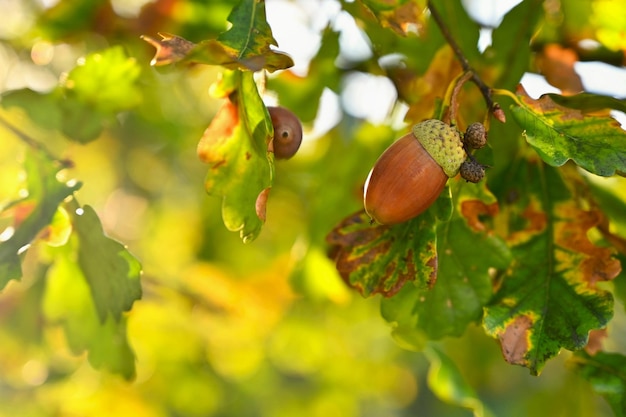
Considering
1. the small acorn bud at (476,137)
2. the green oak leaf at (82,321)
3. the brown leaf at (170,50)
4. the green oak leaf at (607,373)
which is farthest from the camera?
the green oak leaf at (82,321)

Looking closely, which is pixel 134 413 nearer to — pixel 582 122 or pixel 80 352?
pixel 80 352

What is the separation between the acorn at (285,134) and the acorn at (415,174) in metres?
0.13

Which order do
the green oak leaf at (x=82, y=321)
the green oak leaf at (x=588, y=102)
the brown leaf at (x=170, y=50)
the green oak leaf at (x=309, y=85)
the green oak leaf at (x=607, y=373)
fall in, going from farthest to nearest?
the green oak leaf at (x=309, y=85) < the green oak leaf at (x=82, y=321) < the green oak leaf at (x=607, y=373) < the green oak leaf at (x=588, y=102) < the brown leaf at (x=170, y=50)

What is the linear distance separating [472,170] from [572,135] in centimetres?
13

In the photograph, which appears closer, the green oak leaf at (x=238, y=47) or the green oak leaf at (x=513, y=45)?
the green oak leaf at (x=238, y=47)

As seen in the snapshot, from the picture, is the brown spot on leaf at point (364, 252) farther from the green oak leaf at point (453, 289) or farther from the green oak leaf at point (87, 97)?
the green oak leaf at point (87, 97)

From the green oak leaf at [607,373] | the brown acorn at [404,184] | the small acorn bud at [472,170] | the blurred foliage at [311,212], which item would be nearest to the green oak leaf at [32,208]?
the blurred foliage at [311,212]

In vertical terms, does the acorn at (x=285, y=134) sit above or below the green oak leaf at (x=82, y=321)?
above

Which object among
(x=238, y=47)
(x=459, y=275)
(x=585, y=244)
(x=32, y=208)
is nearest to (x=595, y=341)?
(x=585, y=244)

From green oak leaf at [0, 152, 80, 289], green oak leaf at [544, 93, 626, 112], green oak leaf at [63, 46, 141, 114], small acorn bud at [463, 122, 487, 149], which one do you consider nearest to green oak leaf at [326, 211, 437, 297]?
small acorn bud at [463, 122, 487, 149]

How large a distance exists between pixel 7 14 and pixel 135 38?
52 centimetres

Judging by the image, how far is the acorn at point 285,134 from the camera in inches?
41.8

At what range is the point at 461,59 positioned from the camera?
1063 mm

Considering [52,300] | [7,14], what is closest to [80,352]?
[52,300]
